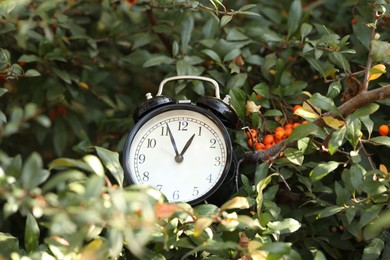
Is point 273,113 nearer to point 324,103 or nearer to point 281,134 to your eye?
point 281,134

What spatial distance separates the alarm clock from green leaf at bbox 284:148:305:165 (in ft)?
0.41

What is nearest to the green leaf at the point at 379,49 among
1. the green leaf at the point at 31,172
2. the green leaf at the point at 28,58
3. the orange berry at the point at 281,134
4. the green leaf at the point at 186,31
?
the orange berry at the point at 281,134

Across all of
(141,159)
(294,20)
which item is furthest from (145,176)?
(294,20)

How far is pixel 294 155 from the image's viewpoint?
1.57m

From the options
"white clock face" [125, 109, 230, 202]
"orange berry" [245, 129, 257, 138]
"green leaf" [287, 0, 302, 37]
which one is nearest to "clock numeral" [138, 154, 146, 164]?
"white clock face" [125, 109, 230, 202]

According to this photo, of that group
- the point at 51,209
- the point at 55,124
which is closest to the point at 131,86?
the point at 55,124

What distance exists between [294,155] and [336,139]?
11 centimetres

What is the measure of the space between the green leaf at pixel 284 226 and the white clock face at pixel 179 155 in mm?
159

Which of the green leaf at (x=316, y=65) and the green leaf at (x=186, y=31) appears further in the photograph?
the green leaf at (x=186, y=31)

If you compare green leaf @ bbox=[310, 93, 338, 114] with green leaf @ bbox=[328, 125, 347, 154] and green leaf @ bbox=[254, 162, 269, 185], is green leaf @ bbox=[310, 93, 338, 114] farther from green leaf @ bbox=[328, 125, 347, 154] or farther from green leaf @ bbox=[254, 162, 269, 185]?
green leaf @ bbox=[254, 162, 269, 185]

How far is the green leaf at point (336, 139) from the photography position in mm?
1488

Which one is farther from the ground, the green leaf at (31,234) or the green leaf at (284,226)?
the green leaf at (31,234)

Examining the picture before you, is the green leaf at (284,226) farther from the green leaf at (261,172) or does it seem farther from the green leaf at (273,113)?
the green leaf at (273,113)

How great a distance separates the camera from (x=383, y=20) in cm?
197
